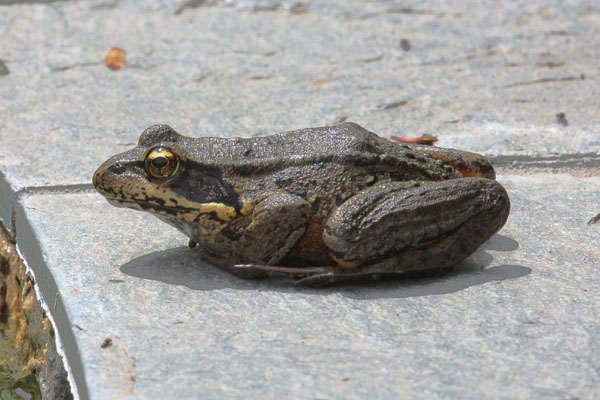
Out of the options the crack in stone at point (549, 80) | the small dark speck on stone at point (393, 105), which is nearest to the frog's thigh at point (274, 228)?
the small dark speck on stone at point (393, 105)

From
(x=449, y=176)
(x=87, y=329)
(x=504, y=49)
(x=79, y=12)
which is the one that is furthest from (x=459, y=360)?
(x=79, y=12)

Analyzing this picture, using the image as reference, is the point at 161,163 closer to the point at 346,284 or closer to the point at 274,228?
the point at 274,228

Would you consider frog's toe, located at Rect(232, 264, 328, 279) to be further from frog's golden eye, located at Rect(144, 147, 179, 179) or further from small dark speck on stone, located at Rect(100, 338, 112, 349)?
small dark speck on stone, located at Rect(100, 338, 112, 349)

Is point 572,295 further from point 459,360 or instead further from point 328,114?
point 328,114

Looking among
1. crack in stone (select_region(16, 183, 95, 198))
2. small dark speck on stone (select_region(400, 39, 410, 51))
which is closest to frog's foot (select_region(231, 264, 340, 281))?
crack in stone (select_region(16, 183, 95, 198))

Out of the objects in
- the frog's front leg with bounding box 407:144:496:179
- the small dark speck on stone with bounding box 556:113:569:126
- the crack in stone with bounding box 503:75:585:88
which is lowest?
the small dark speck on stone with bounding box 556:113:569:126
